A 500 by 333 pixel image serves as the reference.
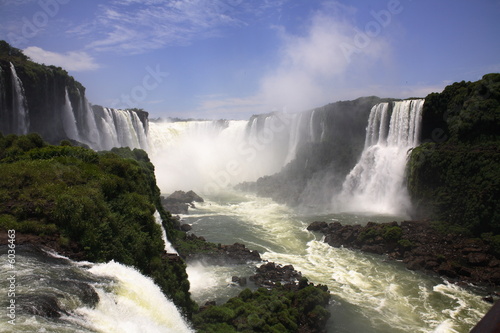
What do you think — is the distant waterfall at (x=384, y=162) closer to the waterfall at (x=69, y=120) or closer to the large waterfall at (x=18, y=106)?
the waterfall at (x=69, y=120)

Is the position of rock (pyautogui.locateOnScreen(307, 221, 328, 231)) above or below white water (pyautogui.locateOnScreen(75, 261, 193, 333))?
below

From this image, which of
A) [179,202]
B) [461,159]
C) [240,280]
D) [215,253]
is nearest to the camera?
[240,280]

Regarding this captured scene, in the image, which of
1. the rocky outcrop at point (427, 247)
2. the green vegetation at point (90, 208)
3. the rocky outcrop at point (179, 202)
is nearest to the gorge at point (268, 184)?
the green vegetation at point (90, 208)

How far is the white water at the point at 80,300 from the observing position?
6285mm

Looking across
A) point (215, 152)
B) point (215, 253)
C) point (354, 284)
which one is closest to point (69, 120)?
point (215, 253)

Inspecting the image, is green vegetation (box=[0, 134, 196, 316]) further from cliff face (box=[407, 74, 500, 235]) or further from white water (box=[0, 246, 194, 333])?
cliff face (box=[407, 74, 500, 235])

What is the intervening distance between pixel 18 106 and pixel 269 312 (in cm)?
3133

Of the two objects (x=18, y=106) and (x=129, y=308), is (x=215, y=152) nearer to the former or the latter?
(x=18, y=106)

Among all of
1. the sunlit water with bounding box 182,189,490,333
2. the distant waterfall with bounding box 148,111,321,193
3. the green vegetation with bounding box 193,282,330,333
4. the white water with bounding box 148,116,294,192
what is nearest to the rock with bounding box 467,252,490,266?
the sunlit water with bounding box 182,189,490,333

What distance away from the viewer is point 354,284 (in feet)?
65.0

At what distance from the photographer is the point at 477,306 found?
1736cm

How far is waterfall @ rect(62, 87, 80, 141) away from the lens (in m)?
41.7

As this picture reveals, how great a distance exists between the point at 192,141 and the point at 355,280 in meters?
54.7

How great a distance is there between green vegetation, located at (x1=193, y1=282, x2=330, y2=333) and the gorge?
104cm
